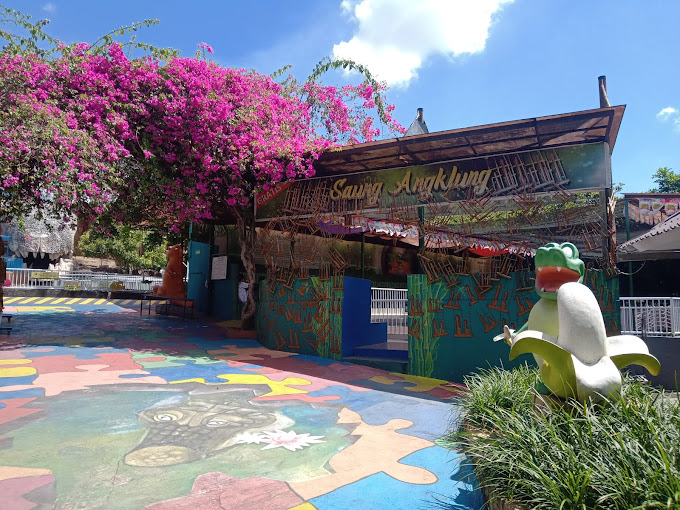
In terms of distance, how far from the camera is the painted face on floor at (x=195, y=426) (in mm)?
3916

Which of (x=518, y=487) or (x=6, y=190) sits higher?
(x=6, y=190)

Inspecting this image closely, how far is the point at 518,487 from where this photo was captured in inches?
101

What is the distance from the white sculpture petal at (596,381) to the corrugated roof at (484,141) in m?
5.38

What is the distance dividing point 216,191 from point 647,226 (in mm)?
15593

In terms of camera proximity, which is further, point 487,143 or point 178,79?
point 178,79

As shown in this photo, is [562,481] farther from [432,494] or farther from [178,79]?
[178,79]

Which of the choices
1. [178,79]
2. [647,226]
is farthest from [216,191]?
[647,226]

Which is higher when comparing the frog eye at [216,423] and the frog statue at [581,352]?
the frog statue at [581,352]

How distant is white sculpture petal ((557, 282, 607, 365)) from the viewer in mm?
3131

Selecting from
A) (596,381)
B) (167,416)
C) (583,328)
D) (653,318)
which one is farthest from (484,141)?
(167,416)

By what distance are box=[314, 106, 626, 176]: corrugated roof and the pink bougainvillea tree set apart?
0.92 metres

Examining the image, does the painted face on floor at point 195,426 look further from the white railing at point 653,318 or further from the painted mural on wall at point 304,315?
the white railing at point 653,318

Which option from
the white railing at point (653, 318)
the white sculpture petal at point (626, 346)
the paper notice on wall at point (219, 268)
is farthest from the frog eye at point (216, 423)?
the paper notice on wall at point (219, 268)

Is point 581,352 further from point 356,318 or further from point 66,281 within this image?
point 66,281
